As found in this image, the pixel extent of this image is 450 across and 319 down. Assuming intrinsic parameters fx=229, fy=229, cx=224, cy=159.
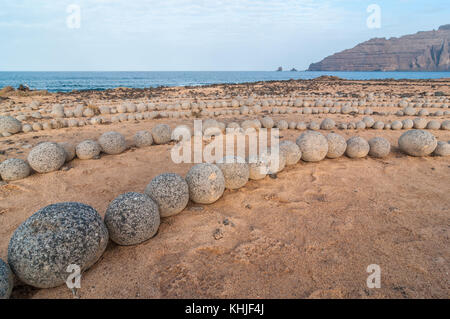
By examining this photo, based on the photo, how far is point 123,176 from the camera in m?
4.92

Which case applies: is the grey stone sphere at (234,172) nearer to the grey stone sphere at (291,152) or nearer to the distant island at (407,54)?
the grey stone sphere at (291,152)

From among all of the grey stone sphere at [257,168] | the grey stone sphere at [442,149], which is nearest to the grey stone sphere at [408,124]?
the grey stone sphere at [442,149]

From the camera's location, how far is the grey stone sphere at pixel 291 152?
508cm

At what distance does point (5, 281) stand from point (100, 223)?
903 mm

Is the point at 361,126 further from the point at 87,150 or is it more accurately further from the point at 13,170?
the point at 13,170

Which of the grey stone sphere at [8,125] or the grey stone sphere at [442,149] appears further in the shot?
the grey stone sphere at [8,125]

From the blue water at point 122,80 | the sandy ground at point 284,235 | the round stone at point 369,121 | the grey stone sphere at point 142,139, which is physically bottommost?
the sandy ground at point 284,235

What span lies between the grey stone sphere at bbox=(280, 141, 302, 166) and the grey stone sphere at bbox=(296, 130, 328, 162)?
21 cm

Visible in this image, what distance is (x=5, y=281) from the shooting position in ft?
7.07

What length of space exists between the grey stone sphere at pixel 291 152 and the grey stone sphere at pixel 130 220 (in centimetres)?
315

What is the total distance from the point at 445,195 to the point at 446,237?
141cm

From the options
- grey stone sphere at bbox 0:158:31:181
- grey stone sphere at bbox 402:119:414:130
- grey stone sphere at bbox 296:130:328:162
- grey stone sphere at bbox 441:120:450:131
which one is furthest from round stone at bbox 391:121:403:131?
grey stone sphere at bbox 0:158:31:181
